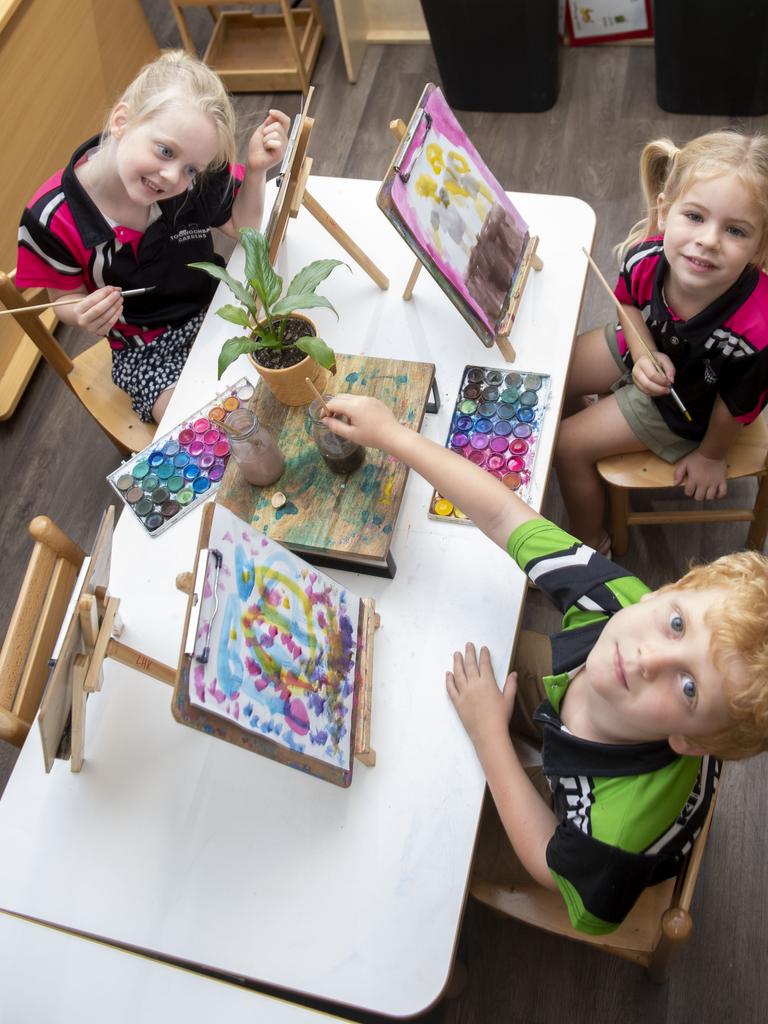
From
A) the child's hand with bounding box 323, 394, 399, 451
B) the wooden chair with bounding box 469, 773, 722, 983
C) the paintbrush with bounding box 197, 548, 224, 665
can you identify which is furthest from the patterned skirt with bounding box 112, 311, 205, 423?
the wooden chair with bounding box 469, 773, 722, 983

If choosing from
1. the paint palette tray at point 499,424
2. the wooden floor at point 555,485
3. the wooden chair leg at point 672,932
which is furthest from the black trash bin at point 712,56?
the wooden chair leg at point 672,932

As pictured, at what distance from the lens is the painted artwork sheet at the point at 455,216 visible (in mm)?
1472

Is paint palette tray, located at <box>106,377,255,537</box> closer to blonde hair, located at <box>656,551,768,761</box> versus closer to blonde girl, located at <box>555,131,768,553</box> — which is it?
blonde girl, located at <box>555,131,768,553</box>

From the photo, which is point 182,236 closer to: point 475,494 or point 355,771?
point 475,494

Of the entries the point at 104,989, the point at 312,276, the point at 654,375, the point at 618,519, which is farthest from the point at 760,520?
the point at 104,989

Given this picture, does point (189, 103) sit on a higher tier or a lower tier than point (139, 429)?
higher

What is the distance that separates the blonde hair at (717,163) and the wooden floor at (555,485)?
11.4 inches

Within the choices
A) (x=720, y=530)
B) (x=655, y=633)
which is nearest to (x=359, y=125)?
(x=720, y=530)

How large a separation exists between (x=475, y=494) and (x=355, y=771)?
1.54 ft

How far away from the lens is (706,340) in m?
1.62

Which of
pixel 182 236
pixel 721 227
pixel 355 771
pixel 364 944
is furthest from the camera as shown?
pixel 182 236

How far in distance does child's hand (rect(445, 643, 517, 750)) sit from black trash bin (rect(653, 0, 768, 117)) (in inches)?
87.1

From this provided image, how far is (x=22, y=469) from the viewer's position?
2.66m

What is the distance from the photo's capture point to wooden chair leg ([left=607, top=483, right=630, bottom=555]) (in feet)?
6.36
